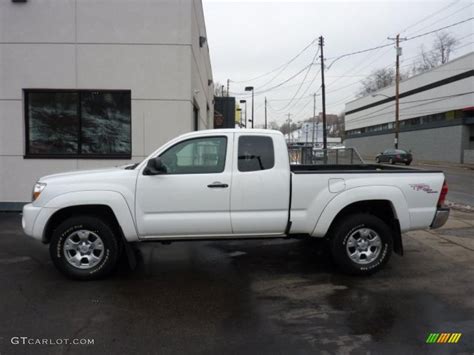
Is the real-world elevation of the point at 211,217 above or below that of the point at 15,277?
above

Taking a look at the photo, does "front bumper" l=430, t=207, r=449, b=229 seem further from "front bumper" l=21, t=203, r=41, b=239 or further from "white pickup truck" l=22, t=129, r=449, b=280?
"front bumper" l=21, t=203, r=41, b=239

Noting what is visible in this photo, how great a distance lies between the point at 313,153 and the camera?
16.7 metres

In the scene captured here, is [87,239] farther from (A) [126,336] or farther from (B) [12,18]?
(B) [12,18]

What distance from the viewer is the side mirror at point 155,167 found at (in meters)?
5.11

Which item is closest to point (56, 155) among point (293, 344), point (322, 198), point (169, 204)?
point (169, 204)

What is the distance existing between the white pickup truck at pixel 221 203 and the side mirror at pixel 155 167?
13 mm

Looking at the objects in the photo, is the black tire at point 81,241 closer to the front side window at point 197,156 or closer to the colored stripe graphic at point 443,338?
the front side window at point 197,156

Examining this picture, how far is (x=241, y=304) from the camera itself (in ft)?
15.2

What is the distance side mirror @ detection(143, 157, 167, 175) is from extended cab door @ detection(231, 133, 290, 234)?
3.03 ft

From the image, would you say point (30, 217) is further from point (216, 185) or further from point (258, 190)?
point (258, 190)

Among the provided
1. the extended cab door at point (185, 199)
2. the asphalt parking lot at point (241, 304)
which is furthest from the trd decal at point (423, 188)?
the extended cab door at point (185, 199)

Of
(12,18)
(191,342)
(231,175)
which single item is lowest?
(191,342)

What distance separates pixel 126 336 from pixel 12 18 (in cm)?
925

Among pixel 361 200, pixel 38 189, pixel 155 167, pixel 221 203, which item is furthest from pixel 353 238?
pixel 38 189
